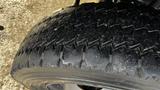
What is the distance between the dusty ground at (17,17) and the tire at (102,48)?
146 cm

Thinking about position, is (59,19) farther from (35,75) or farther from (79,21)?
(35,75)

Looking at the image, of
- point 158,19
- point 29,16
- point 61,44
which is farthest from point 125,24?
point 29,16

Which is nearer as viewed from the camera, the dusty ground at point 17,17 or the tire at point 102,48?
the tire at point 102,48

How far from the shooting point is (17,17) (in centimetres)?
342

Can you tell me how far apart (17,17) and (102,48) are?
74.1 inches

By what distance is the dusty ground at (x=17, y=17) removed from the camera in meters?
Answer: 3.30

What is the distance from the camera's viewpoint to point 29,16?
3424 mm

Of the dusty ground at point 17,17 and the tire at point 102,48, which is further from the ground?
the tire at point 102,48

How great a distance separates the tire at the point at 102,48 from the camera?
163 cm

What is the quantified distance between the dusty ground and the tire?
1458 mm

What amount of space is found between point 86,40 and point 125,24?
0.17 m

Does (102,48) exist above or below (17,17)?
above

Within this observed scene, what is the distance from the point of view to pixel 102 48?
5.42ft

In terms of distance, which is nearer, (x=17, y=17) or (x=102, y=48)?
(x=102, y=48)
